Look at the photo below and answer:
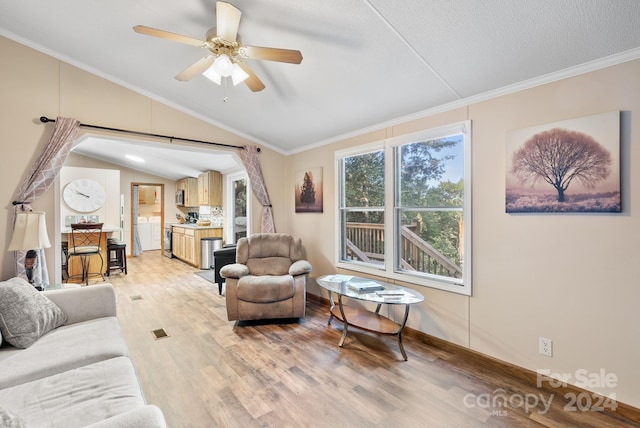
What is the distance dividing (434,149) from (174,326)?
3.53 m

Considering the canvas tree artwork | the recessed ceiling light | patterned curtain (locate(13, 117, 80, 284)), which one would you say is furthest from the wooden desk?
the canvas tree artwork

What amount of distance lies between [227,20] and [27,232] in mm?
2644

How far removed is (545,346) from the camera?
85.1 inches

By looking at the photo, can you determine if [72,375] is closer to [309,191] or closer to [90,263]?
[309,191]

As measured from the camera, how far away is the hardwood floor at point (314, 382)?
72.7 inches

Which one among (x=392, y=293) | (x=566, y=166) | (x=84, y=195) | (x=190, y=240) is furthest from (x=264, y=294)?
(x=84, y=195)

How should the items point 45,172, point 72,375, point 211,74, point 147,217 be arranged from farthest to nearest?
point 147,217
point 45,172
point 211,74
point 72,375

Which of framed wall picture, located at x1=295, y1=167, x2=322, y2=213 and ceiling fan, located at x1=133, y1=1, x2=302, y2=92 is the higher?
ceiling fan, located at x1=133, y1=1, x2=302, y2=92

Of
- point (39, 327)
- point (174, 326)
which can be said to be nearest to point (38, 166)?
point (39, 327)

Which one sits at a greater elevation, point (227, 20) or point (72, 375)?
point (227, 20)

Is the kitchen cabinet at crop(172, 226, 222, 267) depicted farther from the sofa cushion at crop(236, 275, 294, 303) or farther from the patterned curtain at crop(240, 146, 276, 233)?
the sofa cushion at crop(236, 275, 294, 303)

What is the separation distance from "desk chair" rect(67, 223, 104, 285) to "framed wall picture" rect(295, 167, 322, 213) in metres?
3.68

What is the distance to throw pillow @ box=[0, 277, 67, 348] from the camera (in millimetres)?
1806

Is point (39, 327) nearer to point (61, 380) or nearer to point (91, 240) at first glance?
point (61, 380)
